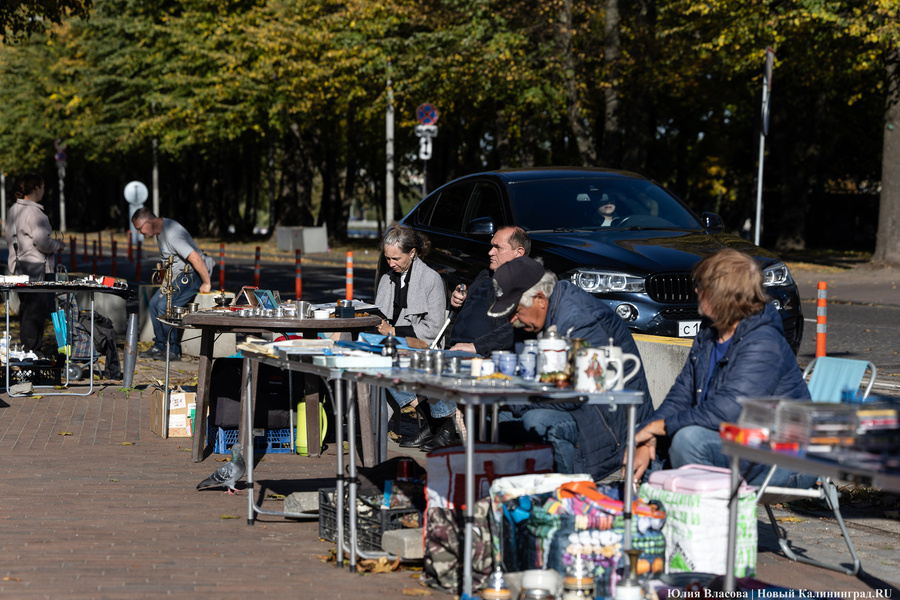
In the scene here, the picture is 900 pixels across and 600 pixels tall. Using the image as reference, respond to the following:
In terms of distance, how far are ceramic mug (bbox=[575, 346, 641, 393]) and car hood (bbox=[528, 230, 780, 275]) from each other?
453 centimetres

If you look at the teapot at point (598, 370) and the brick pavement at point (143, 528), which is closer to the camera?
the teapot at point (598, 370)

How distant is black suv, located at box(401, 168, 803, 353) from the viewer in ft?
29.1

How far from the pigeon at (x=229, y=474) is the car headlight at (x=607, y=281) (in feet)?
11.2

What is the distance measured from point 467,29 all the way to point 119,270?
389 inches

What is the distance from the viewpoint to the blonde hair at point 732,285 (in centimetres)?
476

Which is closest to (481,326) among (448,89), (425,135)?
(425,135)

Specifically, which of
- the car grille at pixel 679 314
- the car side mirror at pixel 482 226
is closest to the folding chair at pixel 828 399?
the car grille at pixel 679 314

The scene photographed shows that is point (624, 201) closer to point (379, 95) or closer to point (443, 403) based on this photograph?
point (443, 403)

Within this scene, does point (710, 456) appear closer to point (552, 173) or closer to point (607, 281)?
point (607, 281)

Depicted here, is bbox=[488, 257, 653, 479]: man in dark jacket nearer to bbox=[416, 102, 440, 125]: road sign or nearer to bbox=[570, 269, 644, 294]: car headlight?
bbox=[570, 269, 644, 294]: car headlight

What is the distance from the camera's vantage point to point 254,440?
25.1 ft

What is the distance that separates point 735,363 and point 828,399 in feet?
1.79

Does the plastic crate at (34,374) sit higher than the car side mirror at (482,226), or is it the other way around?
the car side mirror at (482,226)

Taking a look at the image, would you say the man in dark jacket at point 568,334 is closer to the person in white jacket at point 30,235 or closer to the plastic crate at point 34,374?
the plastic crate at point 34,374
